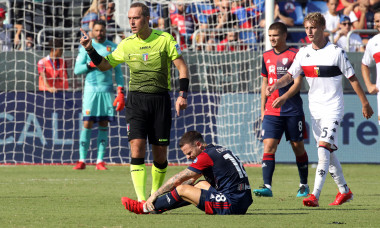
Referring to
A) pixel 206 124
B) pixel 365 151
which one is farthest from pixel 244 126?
pixel 365 151

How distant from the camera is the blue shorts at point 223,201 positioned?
6.42m

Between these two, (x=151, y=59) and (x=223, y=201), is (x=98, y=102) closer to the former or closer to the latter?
(x=151, y=59)

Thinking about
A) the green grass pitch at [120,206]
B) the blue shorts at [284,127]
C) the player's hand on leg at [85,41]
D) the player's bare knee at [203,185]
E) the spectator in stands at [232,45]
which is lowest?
the green grass pitch at [120,206]

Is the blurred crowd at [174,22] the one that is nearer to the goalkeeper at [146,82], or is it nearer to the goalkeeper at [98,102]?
the goalkeeper at [98,102]

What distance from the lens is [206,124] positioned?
47.3 feet

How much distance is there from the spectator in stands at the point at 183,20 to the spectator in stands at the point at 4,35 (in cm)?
344

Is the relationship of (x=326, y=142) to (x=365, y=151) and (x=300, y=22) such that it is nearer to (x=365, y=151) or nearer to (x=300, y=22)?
(x=365, y=151)

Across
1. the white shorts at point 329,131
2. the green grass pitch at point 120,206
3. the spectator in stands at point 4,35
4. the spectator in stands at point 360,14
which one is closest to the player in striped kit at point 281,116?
the green grass pitch at point 120,206

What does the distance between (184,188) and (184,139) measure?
42 cm

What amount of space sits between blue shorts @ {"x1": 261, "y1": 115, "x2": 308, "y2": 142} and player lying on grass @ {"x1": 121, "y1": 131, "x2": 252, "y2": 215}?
255cm

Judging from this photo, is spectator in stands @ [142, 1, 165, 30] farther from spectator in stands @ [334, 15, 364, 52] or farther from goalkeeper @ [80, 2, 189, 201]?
goalkeeper @ [80, 2, 189, 201]

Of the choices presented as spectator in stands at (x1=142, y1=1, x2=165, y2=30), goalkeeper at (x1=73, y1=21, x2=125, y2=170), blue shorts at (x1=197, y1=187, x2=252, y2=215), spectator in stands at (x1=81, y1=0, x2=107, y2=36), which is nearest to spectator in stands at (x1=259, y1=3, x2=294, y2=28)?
spectator in stands at (x1=142, y1=1, x2=165, y2=30)

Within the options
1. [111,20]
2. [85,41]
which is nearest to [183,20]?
[111,20]

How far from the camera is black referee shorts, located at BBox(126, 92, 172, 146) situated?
24.3 feet
